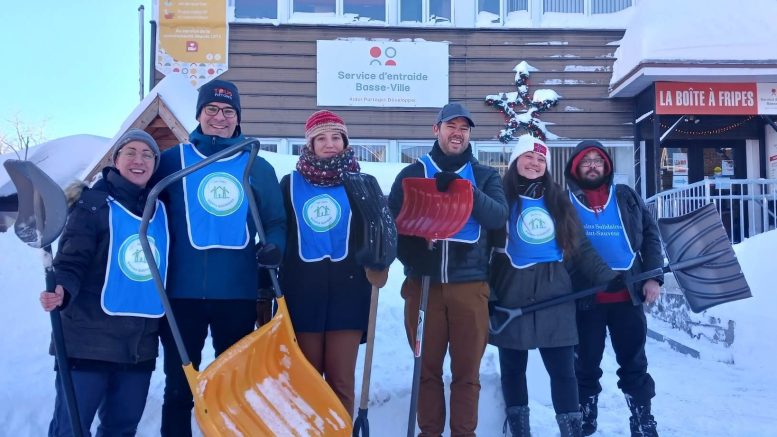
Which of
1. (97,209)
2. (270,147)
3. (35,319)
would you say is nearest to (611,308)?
(97,209)

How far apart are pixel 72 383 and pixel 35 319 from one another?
272 cm

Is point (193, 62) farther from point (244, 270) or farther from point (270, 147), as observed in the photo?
point (244, 270)

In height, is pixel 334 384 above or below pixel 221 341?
below

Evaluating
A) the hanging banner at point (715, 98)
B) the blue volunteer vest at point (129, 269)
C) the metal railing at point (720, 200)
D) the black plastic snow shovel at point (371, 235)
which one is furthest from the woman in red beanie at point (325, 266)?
the hanging banner at point (715, 98)

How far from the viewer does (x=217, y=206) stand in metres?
2.77

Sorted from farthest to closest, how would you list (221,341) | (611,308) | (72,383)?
(611,308) < (221,341) < (72,383)

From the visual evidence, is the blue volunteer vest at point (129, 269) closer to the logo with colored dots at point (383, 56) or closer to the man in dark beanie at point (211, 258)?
the man in dark beanie at point (211, 258)

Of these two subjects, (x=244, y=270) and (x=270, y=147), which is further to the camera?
(x=270, y=147)

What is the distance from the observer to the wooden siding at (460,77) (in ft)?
31.2

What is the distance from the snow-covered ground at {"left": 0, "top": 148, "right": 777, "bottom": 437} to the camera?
12.1 ft

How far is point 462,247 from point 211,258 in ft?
3.88

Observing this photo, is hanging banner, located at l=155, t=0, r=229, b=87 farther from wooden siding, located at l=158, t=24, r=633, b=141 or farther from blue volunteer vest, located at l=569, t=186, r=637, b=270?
blue volunteer vest, located at l=569, t=186, r=637, b=270

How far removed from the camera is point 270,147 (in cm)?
964

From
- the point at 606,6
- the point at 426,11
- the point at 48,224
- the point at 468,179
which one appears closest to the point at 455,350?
the point at 468,179
